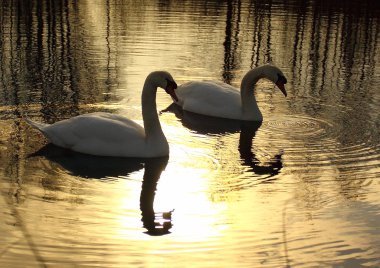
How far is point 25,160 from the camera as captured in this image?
9.56m

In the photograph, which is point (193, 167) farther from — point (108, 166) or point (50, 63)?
point (50, 63)

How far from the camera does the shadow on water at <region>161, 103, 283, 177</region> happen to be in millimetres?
9922

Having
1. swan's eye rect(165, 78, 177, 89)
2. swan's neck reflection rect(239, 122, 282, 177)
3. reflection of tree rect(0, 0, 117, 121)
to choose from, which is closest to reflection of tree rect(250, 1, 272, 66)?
reflection of tree rect(0, 0, 117, 121)

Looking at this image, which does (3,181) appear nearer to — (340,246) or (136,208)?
(136,208)

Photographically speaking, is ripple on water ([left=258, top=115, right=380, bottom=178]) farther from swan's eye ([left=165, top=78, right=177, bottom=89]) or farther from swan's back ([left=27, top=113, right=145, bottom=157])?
swan's back ([left=27, top=113, right=145, bottom=157])

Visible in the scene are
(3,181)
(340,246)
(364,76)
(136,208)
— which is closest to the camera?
(340,246)

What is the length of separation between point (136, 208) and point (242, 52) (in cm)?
1217

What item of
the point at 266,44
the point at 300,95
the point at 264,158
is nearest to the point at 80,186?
the point at 264,158

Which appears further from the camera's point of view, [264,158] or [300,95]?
[300,95]

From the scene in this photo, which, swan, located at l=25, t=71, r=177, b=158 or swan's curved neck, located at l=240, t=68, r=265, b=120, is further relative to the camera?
swan's curved neck, located at l=240, t=68, r=265, b=120

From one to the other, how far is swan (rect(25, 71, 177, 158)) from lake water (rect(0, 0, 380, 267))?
17cm

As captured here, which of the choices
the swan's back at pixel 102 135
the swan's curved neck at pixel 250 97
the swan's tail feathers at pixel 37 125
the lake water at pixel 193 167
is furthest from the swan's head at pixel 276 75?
the swan's tail feathers at pixel 37 125

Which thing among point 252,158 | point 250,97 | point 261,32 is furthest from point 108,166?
point 261,32

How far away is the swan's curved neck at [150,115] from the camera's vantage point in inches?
394
